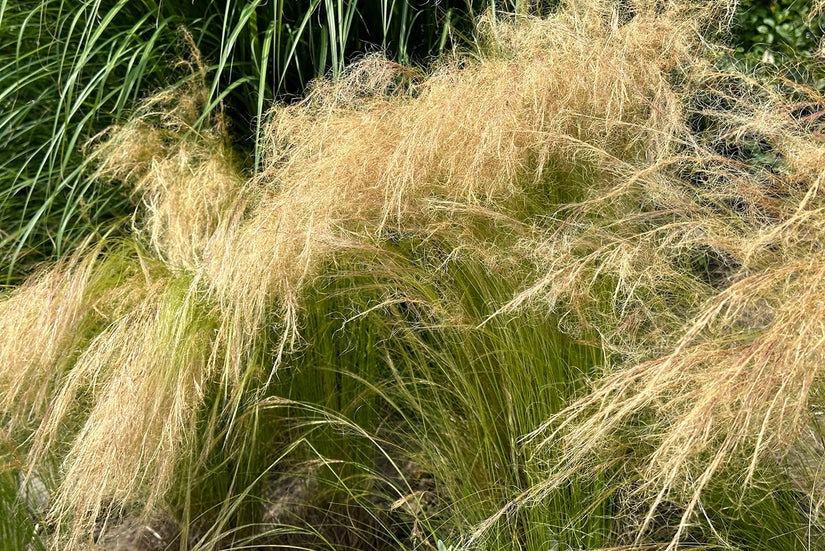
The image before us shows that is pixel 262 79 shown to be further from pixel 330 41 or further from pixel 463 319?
pixel 463 319

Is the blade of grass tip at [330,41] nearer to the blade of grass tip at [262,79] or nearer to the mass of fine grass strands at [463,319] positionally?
the blade of grass tip at [262,79]

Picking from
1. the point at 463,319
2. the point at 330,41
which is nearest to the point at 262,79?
the point at 330,41

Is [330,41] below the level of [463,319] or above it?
above

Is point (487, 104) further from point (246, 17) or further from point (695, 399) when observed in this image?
point (246, 17)

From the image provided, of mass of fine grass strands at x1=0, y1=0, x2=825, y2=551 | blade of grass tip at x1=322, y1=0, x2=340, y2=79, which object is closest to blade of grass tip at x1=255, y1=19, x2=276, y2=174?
blade of grass tip at x1=322, y1=0, x2=340, y2=79

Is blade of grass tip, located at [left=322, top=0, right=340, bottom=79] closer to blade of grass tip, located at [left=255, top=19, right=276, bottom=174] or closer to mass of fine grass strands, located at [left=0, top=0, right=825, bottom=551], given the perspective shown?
blade of grass tip, located at [left=255, top=19, right=276, bottom=174]

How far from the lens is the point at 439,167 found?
1812mm

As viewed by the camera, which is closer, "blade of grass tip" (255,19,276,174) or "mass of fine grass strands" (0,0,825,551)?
"mass of fine grass strands" (0,0,825,551)

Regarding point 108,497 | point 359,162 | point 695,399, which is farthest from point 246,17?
point 695,399

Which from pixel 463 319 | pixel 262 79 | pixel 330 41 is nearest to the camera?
pixel 463 319

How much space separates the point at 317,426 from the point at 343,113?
74 cm

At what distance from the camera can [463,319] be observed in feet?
5.78

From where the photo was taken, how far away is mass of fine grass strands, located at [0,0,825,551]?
60.7 inches

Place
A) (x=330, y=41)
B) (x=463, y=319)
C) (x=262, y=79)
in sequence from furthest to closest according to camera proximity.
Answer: (x=330, y=41) < (x=262, y=79) < (x=463, y=319)
